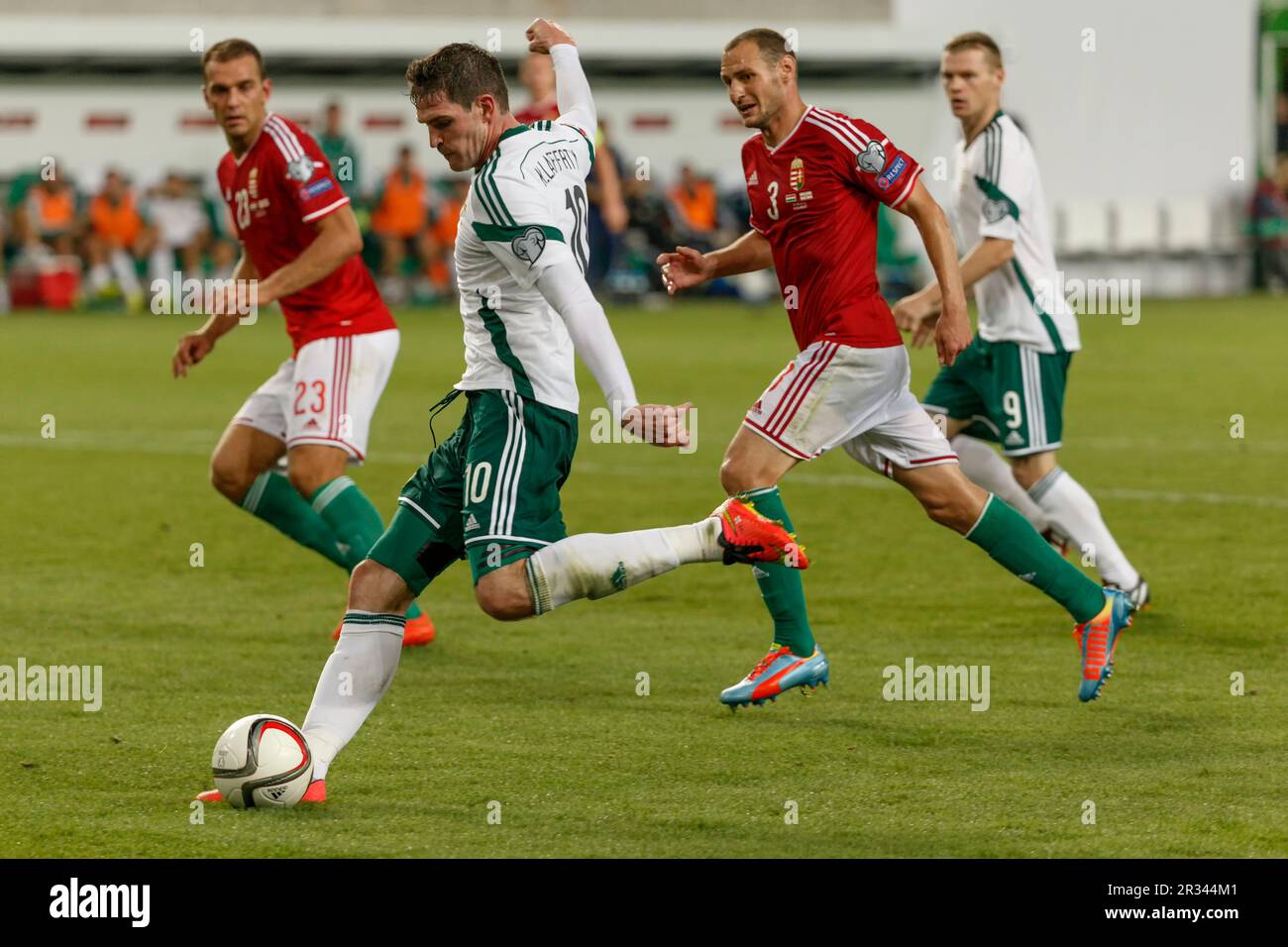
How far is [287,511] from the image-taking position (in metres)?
8.23

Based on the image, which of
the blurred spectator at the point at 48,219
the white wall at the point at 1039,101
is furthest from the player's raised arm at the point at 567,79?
the white wall at the point at 1039,101

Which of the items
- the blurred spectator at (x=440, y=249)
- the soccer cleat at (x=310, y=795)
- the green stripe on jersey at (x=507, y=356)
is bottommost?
the soccer cleat at (x=310, y=795)

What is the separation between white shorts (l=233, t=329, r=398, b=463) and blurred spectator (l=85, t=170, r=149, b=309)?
2208cm

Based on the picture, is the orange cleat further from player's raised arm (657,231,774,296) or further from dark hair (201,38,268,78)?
dark hair (201,38,268,78)

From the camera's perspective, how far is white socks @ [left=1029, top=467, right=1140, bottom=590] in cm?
813

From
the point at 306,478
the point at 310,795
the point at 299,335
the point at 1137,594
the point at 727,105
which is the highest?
the point at 727,105

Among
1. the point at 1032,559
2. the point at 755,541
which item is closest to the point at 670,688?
the point at 1032,559

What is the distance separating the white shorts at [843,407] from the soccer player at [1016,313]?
1.41 meters

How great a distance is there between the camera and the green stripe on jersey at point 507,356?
18.7ft

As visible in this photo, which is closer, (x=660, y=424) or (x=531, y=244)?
(x=660, y=424)

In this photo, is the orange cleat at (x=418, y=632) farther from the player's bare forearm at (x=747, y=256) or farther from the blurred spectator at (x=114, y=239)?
the blurred spectator at (x=114, y=239)

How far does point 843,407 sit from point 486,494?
64.2 inches

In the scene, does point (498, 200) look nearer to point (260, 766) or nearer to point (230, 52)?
point (260, 766)
